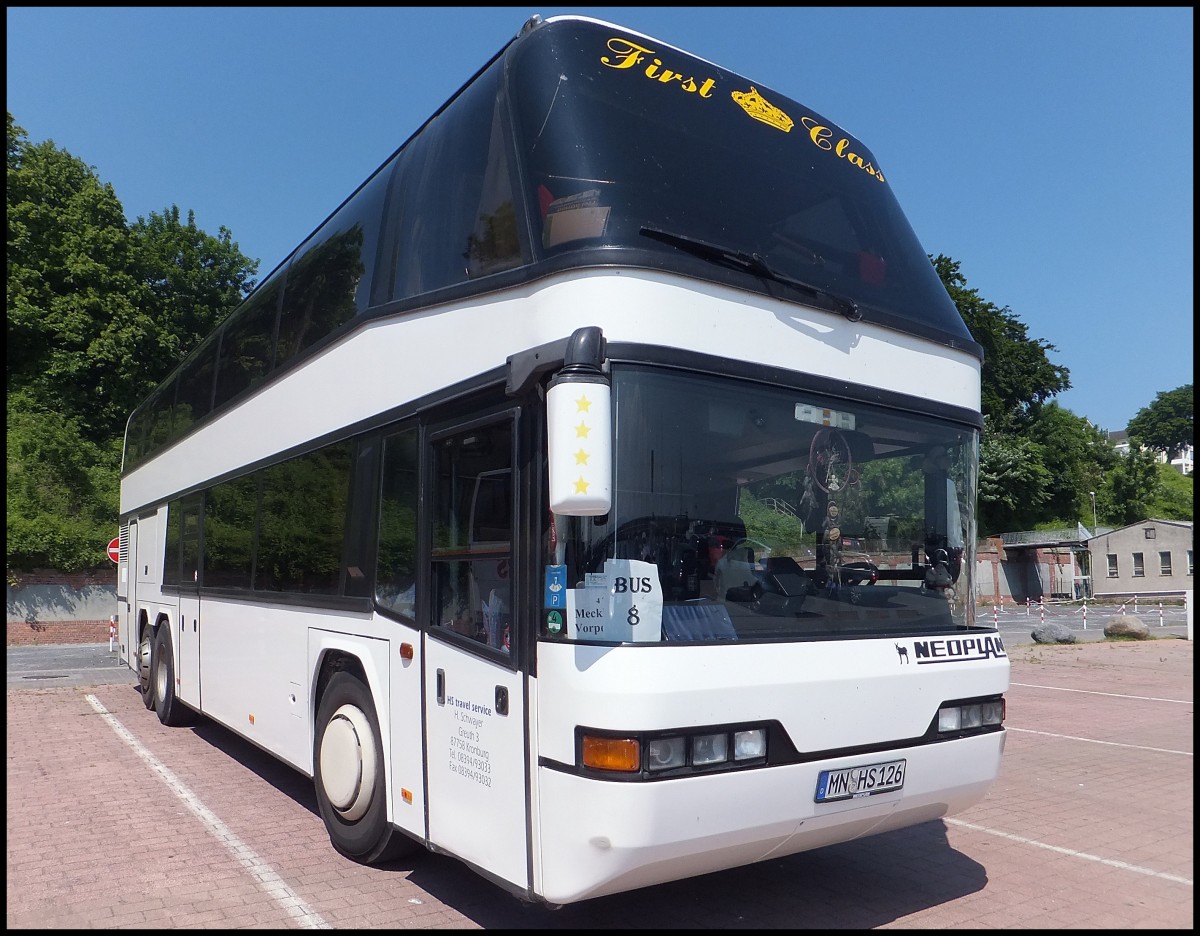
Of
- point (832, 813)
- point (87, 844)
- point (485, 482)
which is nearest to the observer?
point (832, 813)

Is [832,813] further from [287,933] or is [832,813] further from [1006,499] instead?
[1006,499]

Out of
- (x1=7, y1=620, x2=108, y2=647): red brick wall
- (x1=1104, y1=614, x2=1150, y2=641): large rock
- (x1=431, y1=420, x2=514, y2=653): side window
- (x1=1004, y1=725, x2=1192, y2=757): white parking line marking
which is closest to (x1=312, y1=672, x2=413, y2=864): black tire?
(x1=431, y1=420, x2=514, y2=653): side window

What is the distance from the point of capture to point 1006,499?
181ft

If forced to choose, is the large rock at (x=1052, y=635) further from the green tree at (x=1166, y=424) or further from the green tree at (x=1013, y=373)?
the green tree at (x=1166, y=424)

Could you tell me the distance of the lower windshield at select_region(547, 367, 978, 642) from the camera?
159 inches

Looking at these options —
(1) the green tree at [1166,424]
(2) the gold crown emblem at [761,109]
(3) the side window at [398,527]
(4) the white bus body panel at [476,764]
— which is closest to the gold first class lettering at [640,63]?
(2) the gold crown emblem at [761,109]

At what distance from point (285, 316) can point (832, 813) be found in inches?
219

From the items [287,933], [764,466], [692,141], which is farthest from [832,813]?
[692,141]

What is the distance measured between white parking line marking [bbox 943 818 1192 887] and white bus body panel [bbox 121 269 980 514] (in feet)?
9.89

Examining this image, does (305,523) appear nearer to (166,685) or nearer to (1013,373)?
(166,685)

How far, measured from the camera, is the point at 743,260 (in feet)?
14.7

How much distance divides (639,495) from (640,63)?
232 cm

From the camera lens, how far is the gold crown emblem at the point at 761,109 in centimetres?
541

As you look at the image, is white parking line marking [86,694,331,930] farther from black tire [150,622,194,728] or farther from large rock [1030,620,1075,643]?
large rock [1030,620,1075,643]
